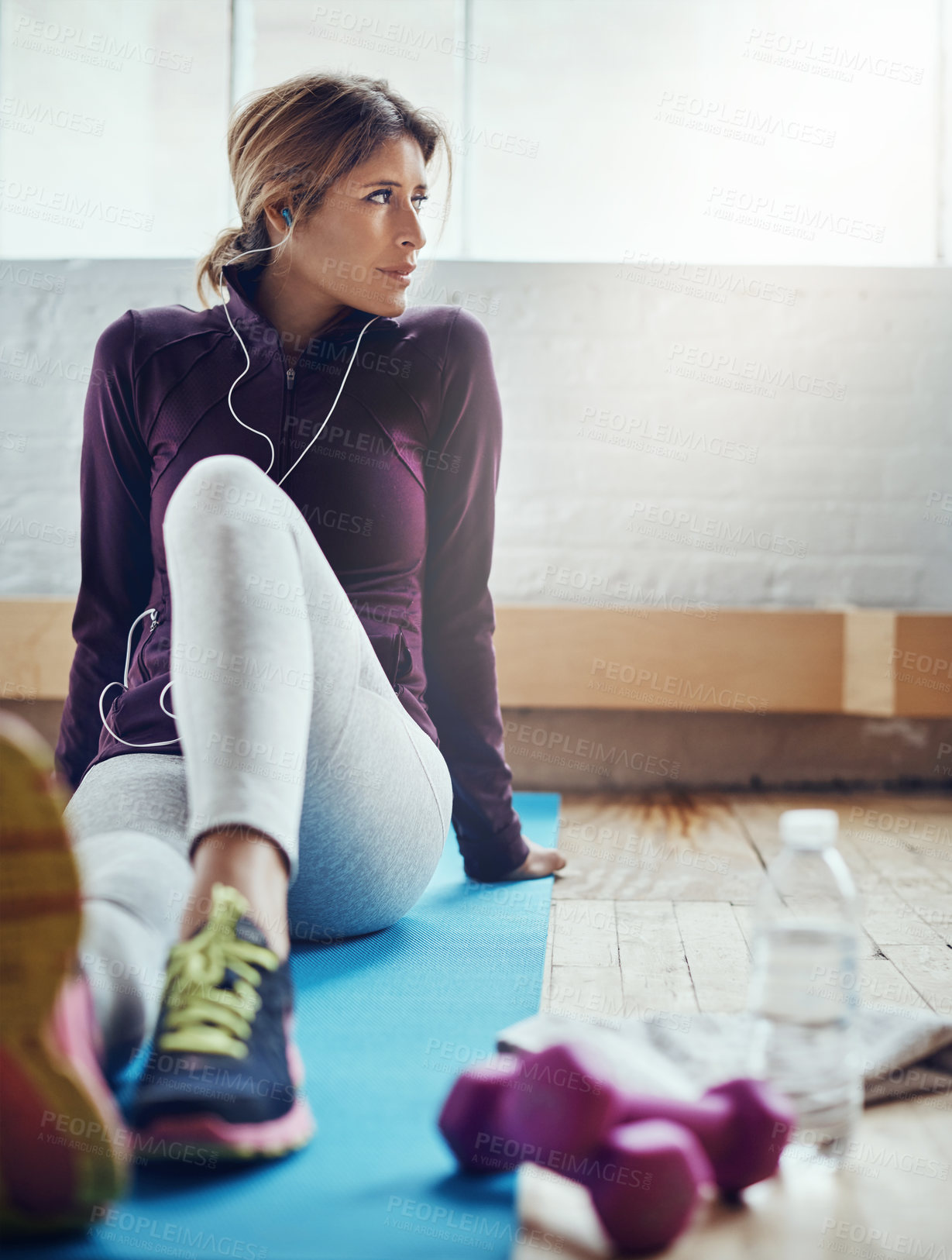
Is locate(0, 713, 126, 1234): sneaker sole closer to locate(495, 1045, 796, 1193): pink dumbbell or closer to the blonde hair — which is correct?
locate(495, 1045, 796, 1193): pink dumbbell

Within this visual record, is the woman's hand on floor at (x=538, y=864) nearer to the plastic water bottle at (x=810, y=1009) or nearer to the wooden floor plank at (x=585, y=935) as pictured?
the wooden floor plank at (x=585, y=935)

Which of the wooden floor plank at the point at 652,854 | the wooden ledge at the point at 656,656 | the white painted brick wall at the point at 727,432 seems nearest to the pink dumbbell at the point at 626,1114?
the wooden floor plank at the point at 652,854

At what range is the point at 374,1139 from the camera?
2.50 feet

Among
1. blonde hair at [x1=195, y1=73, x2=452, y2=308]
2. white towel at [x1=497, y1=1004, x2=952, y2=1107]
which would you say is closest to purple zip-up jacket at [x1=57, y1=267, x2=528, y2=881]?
blonde hair at [x1=195, y1=73, x2=452, y2=308]

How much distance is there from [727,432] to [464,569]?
4.72 ft

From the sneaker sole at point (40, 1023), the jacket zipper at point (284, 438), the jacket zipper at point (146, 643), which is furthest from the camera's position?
the jacket zipper at point (284, 438)

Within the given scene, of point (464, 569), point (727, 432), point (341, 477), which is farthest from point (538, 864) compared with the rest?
point (727, 432)

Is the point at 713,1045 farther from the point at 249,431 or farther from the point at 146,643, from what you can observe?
the point at 249,431

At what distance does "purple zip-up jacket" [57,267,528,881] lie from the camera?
4.05 feet

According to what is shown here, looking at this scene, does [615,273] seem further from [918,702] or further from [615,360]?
[918,702]

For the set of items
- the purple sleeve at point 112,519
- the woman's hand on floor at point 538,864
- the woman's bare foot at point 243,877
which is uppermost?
the purple sleeve at point 112,519

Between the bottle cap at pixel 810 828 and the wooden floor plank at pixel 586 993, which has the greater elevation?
the bottle cap at pixel 810 828

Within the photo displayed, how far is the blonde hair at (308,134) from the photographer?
1.28 m

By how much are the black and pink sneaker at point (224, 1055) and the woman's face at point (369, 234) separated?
0.82 metres
